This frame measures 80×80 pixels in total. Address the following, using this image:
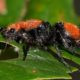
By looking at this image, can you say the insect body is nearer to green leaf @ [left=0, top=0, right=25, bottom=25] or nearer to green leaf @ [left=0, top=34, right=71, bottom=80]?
green leaf @ [left=0, top=34, right=71, bottom=80]

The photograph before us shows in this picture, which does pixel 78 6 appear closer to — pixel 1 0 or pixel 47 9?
pixel 47 9

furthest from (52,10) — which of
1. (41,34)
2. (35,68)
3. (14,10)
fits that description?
(35,68)

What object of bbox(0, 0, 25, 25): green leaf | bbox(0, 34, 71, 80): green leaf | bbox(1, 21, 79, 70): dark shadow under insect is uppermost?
bbox(0, 0, 25, 25): green leaf

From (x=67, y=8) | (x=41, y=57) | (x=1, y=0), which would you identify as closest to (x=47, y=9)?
(x=67, y=8)

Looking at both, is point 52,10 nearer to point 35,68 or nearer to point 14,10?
point 14,10

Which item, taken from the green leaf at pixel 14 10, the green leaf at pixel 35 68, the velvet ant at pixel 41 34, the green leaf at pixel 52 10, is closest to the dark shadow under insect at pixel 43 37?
the velvet ant at pixel 41 34

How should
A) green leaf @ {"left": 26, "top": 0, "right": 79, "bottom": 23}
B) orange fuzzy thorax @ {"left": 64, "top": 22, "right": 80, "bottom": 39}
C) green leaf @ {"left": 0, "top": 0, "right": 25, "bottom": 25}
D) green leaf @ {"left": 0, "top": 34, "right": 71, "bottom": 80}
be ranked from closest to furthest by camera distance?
green leaf @ {"left": 0, "top": 34, "right": 71, "bottom": 80}, orange fuzzy thorax @ {"left": 64, "top": 22, "right": 80, "bottom": 39}, green leaf @ {"left": 0, "top": 0, "right": 25, "bottom": 25}, green leaf @ {"left": 26, "top": 0, "right": 79, "bottom": 23}

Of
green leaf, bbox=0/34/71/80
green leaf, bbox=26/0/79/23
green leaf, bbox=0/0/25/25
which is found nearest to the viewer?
green leaf, bbox=0/34/71/80

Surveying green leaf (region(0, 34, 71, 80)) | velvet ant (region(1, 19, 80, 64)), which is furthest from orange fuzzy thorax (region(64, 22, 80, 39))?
green leaf (region(0, 34, 71, 80))

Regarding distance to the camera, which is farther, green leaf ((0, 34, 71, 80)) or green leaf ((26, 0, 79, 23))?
green leaf ((26, 0, 79, 23))
